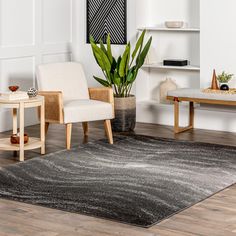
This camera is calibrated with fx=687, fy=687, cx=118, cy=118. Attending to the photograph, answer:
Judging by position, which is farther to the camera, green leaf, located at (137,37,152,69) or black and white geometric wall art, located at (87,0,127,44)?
black and white geometric wall art, located at (87,0,127,44)

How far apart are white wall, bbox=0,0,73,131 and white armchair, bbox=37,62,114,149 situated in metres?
0.70

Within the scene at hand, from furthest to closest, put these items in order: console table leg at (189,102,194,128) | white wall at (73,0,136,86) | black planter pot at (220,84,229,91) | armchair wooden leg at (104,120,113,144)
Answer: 1. white wall at (73,0,136,86)
2. console table leg at (189,102,194,128)
3. black planter pot at (220,84,229,91)
4. armchair wooden leg at (104,120,113,144)

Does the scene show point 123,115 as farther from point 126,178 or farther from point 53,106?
point 126,178

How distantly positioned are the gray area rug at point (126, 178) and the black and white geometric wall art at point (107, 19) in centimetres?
174

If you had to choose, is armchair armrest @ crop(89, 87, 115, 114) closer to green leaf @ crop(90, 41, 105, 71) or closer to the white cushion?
the white cushion

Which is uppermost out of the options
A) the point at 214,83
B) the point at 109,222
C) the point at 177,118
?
the point at 214,83

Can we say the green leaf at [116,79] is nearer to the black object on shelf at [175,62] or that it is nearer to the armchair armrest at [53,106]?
the black object on shelf at [175,62]

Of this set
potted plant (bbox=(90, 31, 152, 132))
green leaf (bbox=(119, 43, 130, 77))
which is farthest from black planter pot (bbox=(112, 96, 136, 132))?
green leaf (bbox=(119, 43, 130, 77))

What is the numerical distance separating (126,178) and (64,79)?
188cm

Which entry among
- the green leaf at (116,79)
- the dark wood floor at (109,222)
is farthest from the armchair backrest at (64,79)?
the dark wood floor at (109,222)

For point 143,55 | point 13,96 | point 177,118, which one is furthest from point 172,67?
point 13,96

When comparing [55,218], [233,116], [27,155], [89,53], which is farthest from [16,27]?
[55,218]

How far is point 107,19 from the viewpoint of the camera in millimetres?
7883

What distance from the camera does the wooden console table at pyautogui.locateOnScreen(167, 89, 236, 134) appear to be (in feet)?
21.5
